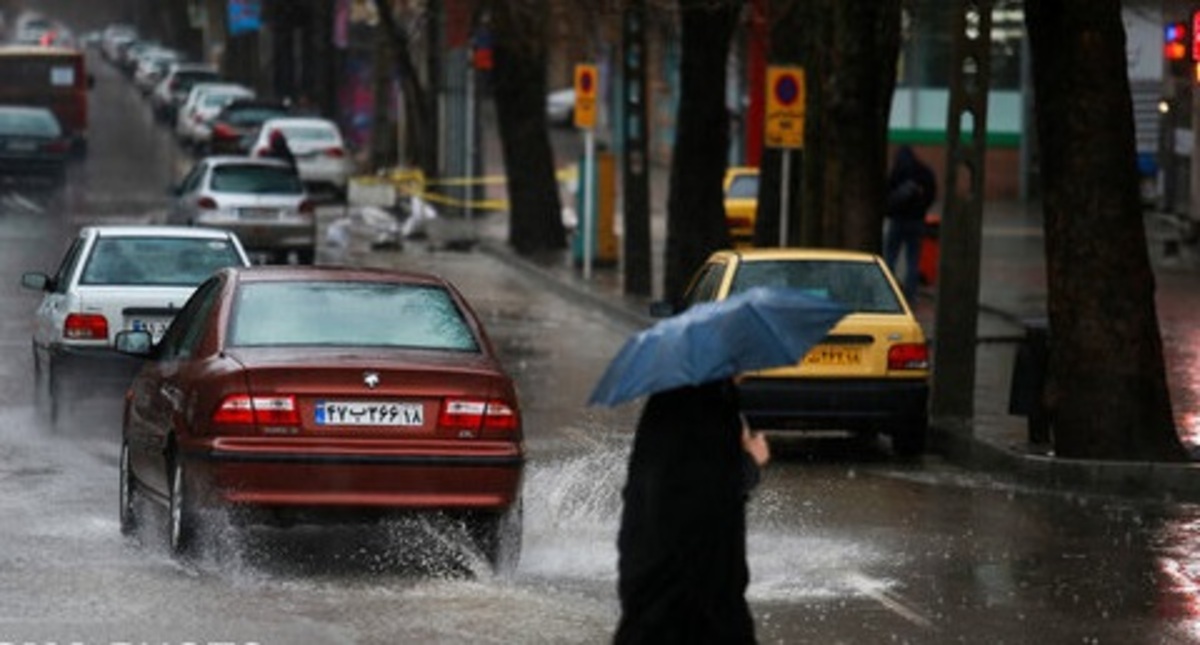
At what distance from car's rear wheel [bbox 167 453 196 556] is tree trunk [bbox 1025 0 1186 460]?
6981mm

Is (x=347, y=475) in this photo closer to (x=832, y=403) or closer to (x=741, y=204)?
(x=832, y=403)

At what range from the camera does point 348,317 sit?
14.3m

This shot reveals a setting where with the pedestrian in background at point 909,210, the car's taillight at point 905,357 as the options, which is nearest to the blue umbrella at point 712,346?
the car's taillight at point 905,357

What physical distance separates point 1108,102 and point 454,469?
6.90 metres

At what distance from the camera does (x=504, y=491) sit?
13.6 meters

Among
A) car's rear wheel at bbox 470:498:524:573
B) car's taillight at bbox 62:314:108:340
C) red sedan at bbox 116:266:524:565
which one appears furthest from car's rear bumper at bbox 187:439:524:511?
car's taillight at bbox 62:314:108:340

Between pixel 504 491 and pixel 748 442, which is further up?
pixel 748 442

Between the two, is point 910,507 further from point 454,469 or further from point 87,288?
point 87,288

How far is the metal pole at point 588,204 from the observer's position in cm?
3881

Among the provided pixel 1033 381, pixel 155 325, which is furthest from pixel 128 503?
pixel 1033 381

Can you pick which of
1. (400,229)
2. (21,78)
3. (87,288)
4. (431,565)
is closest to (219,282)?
A: (431,565)

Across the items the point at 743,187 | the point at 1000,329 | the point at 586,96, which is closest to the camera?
the point at 1000,329

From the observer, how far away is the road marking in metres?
12.8

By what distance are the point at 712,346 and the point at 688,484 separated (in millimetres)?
376
